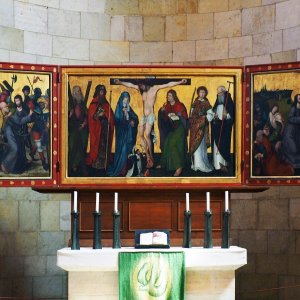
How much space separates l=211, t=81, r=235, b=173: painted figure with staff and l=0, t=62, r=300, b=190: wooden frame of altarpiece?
6 cm

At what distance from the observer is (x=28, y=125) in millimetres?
8625

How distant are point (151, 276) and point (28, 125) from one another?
8.83ft

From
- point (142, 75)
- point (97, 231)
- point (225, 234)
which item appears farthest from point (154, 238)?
point (142, 75)

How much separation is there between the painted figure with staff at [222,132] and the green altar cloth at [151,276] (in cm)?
161

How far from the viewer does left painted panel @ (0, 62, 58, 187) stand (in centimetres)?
855

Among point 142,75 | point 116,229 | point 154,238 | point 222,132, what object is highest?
point 142,75

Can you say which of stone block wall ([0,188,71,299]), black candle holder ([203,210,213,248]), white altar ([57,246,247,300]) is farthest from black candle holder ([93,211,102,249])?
stone block wall ([0,188,71,299])

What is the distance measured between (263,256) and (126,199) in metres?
3.06

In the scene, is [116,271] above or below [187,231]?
below

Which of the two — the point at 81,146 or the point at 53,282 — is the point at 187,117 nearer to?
the point at 81,146

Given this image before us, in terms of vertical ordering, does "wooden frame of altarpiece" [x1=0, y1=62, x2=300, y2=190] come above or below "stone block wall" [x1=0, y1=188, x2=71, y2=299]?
above

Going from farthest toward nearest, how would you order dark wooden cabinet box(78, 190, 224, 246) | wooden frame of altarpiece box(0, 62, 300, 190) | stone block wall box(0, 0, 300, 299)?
stone block wall box(0, 0, 300, 299), wooden frame of altarpiece box(0, 62, 300, 190), dark wooden cabinet box(78, 190, 224, 246)

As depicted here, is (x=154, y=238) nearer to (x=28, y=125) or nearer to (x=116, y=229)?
(x=116, y=229)

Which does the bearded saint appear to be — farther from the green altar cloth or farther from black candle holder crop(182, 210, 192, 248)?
the green altar cloth
